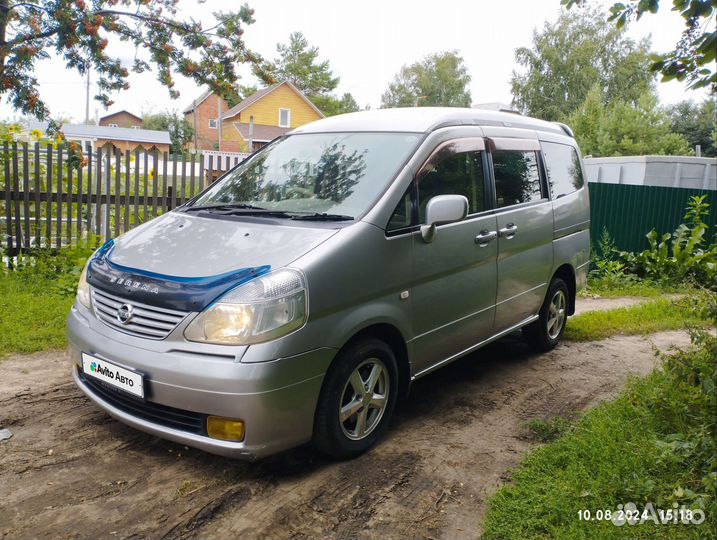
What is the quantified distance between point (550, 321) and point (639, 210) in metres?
5.80

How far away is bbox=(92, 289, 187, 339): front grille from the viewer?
3.24 metres

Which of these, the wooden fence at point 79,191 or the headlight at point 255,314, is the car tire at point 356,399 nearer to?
the headlight at point 255,314

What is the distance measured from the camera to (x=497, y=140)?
505 cm

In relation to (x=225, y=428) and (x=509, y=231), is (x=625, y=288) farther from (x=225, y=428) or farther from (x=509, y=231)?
(x=225, y=428)

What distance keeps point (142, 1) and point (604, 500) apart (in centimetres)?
981

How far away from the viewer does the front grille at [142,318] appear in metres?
3.24

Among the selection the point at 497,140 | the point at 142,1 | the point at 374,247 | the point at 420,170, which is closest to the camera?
the point at 374,247

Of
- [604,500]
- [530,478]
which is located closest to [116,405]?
[530,478]

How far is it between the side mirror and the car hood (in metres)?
0.68

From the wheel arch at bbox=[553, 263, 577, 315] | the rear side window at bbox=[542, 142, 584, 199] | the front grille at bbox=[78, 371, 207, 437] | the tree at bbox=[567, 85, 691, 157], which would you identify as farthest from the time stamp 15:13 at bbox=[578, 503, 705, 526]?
the tree at bbox=[567, 85, 691, 157]

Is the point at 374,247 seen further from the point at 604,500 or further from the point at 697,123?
the point at 697,123

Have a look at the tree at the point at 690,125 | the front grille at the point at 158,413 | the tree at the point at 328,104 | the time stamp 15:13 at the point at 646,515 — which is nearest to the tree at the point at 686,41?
the time stamp 15:13 at the point at 646,515

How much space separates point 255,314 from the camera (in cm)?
312

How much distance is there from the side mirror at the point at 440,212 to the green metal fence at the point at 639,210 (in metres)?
7.66
